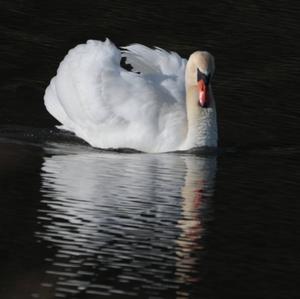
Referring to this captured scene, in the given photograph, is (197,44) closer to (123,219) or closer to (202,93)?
(202,93)

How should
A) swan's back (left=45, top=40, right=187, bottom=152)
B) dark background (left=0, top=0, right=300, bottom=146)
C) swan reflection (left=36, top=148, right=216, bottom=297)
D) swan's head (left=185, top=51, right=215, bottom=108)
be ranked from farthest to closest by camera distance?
dark background (left=0, top=0, right=300, bottom=146) < swan's head (left=185, top=51, right=215, bottom=108) < swan's back (left=45, top=40, right=187, bottom=152) < swan reflection (left=36, top=148, right=216, bottom=297)

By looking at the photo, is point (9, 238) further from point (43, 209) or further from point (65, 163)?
point (65, 163)

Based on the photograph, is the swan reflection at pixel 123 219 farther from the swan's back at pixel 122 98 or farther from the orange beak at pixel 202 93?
the orange beak at pixel 202 93

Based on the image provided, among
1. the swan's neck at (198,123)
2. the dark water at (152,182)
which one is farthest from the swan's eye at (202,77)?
the dark water at (152,182)

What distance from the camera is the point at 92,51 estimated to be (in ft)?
48.9

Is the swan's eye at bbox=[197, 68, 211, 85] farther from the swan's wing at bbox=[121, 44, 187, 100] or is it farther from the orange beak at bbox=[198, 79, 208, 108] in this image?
the swan's wing at bbox=[121, 44, 187, 100]

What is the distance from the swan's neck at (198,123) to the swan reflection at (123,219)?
0.32 m

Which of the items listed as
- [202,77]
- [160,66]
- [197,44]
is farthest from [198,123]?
[197,44]

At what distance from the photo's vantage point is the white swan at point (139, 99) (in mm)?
14289

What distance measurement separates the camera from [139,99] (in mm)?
14266

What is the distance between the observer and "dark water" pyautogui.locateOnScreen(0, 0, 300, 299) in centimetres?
966

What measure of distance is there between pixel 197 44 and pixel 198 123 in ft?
14.2

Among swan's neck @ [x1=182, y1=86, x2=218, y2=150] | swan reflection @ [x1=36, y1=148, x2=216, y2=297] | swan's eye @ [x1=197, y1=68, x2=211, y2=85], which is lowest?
swan reflection @ [x1=36, y1=148, x2=216, y2=297]

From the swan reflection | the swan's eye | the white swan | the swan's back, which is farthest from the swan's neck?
the swan reflection
